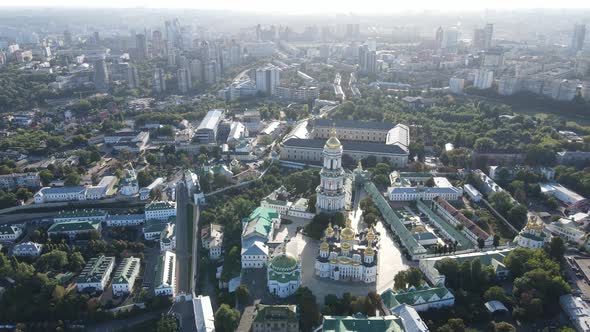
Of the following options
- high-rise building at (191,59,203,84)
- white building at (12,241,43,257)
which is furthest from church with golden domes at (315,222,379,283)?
high-rise building at (191,59,203,84)

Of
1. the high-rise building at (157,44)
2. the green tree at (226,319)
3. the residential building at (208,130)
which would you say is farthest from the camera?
the high-rise building at (157,44)

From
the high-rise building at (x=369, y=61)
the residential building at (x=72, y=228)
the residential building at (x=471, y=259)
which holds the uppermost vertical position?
the high-rise building at (x=369, y=61)

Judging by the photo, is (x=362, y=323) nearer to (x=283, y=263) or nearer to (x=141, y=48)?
(x=283, y=263)

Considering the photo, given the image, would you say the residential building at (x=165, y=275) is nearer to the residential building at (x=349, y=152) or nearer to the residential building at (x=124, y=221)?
the residential building at (x=124, y=221)

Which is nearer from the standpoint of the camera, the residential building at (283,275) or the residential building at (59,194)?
the residential building at (283,275)

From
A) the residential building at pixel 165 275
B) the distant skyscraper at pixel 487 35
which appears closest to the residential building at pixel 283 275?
the residential building at pixel 165 275

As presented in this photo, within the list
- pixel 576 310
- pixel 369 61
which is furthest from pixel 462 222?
pixel 369 61

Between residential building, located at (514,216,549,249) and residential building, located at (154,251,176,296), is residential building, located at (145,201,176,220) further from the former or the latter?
residential building, located at (514,216,549,249)
